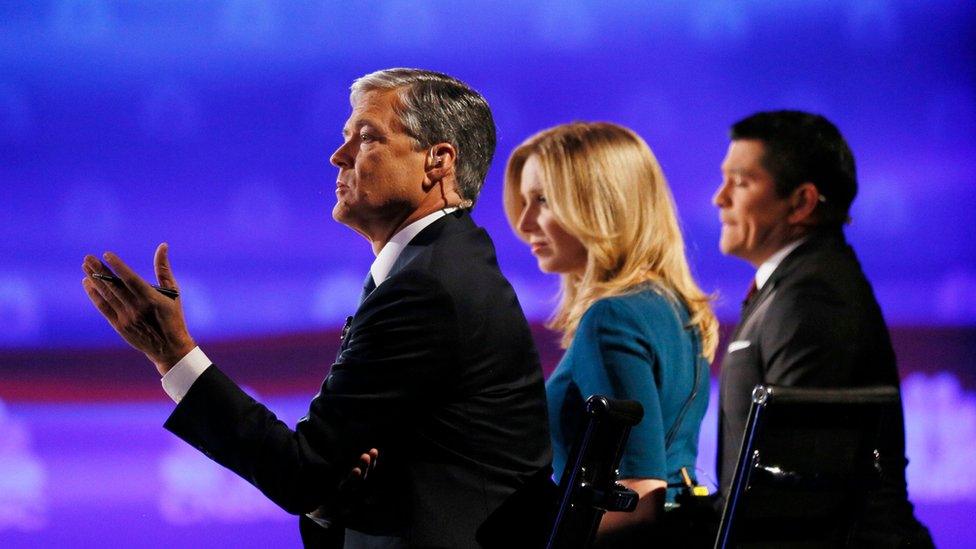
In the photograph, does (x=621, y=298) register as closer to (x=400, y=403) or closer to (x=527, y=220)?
(x=527, y=220)

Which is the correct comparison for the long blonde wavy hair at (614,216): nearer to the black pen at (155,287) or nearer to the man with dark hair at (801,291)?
the man with dark hair at (801,291)

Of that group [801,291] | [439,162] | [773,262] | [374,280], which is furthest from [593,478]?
[773,262]

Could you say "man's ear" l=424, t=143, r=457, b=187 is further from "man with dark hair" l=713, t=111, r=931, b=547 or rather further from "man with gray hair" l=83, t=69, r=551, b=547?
"man with dark hair" l=713, t=111, r=931, b=547

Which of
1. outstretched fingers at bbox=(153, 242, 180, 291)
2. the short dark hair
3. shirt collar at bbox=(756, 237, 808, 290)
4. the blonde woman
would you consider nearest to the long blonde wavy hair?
the blonde woman

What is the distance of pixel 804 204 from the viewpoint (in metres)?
3.04

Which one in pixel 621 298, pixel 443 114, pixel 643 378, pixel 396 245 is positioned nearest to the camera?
pixel 396 245

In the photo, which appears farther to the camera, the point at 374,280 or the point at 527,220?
the point at 527,220

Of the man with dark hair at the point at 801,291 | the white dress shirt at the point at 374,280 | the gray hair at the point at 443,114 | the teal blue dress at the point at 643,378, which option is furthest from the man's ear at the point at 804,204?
the white dress shirt at the point at 374,280

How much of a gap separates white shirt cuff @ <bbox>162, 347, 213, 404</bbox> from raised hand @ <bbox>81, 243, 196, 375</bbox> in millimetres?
15

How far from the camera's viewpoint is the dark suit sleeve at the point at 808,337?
2.58 metres

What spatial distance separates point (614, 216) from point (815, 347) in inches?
21.4

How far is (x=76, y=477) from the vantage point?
3.60 m

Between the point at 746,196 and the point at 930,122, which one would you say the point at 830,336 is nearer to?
the point at 746,196

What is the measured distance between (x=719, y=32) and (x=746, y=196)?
1.60m
